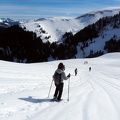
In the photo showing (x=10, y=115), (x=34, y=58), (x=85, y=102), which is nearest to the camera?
(x=10, y=115)

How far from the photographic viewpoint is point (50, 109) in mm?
9938

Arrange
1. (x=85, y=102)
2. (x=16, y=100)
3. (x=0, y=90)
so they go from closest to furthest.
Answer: (x=16, y=100)
(x=85, y=102)
(x=0, y=90)

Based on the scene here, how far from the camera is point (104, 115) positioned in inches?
376

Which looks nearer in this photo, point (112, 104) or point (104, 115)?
point (104, 115)

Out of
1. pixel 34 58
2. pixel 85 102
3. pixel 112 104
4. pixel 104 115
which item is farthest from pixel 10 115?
pixel 34 58

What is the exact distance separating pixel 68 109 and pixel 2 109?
2.78m

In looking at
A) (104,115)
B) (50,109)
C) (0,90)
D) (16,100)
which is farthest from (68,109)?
(0,90)

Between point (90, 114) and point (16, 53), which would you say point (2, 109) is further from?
point (16, 53)

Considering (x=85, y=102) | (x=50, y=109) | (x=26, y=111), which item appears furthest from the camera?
(x=85, y=102)

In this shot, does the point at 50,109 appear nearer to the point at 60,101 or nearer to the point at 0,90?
the point at 60,101

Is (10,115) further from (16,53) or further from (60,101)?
(16,53)

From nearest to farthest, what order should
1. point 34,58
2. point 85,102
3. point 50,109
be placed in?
point 50,109 → point 85,102 → point 34,58

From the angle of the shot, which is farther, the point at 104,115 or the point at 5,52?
the point at 5,52

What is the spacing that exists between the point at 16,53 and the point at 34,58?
1583 cm
